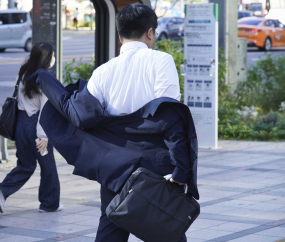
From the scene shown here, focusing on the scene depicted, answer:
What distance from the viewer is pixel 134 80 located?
3.06 meters

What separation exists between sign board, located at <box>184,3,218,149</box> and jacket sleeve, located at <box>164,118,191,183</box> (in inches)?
255

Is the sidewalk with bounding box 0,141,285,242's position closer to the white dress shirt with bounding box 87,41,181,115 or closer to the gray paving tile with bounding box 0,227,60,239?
the gray paving tile with bounding box 0,227,60,239

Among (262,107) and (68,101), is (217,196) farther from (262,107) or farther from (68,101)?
(262,107)

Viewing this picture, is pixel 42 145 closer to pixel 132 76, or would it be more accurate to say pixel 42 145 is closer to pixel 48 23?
pixel 132 76

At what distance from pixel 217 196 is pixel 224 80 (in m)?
6.03

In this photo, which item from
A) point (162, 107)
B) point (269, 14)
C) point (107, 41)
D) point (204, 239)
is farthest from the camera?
point (107, 41)

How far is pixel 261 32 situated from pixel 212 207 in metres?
24.1

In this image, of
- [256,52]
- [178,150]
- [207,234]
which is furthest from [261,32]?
[178,150]

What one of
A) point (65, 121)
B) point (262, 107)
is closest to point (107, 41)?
point (262, 107)

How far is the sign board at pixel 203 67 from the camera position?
9.30m

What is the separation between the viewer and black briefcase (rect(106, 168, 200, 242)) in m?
2.93

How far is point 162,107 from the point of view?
297cm

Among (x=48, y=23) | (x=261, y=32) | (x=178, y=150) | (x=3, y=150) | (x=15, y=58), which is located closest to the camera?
(x=178, y=150)

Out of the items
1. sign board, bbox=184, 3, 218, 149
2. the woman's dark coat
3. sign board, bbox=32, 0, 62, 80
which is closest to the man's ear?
the woman's dark coat
